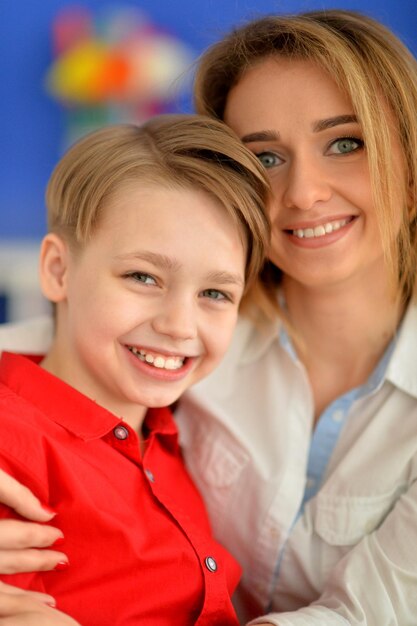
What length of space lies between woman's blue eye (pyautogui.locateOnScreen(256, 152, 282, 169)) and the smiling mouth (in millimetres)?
128

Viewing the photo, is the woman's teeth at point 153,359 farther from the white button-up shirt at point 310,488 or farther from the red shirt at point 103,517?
the white button-up shirt at point 310,488

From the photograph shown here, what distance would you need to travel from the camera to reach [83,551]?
3.76 feet

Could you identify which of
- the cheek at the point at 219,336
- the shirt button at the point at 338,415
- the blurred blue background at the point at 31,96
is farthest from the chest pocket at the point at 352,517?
the blurred blue background at the point at 31,96

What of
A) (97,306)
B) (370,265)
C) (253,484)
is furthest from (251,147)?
(253,484)

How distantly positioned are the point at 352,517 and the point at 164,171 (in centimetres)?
66

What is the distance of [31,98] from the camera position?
3412 millimetres

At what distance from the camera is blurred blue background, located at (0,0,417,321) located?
334cm

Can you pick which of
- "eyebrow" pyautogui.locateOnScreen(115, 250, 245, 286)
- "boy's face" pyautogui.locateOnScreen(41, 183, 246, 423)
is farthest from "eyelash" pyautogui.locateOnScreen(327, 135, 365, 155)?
"eyebrow" pyautogui.locateOnScreen(115, 250, 245, 286)

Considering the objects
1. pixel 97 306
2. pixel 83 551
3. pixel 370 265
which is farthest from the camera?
pixel 370 265

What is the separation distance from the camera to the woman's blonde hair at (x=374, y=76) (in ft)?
4.53

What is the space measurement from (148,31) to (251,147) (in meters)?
2.15

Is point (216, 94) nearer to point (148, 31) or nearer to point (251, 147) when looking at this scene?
point (251, 147)

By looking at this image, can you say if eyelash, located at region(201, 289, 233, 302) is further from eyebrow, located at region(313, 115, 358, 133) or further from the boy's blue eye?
eyebrow, located at region(313, 115, 358, 133)

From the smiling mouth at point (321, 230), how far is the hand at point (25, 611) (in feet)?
2.53
